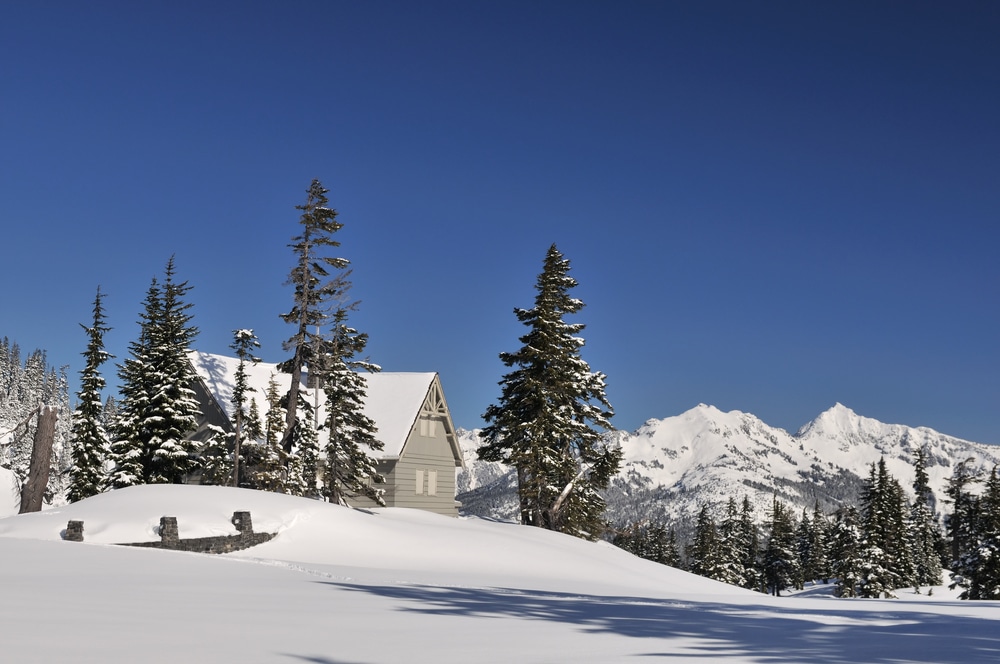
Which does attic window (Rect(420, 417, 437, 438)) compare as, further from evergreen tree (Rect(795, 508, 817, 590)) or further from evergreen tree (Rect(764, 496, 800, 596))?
evergreen tree (Rect(795, 508, 817, 590))

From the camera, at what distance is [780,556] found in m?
92.5

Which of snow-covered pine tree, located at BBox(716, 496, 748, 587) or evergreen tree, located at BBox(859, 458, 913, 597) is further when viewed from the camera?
snow-covered pine tree, located at BBox(716, 496, 748, 587)

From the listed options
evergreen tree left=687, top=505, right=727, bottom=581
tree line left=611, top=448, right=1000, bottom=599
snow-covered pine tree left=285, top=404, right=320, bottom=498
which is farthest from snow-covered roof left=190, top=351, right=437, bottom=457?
evergreen tree left=687, top=505, right=727, bottom=581

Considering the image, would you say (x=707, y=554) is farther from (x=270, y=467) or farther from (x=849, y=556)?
(x=270, y=467)

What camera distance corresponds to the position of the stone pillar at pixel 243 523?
922 inches

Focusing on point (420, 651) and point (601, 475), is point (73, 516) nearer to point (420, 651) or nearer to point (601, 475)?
point (420, 651)

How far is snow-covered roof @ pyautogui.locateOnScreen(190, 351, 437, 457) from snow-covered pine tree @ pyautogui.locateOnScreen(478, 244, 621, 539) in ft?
17.5

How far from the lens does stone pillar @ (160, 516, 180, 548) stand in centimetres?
2141

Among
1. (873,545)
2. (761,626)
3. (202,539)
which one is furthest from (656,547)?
(761,626)

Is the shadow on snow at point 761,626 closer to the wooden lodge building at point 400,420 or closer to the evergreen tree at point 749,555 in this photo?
the wooden lodge building at point 400,420

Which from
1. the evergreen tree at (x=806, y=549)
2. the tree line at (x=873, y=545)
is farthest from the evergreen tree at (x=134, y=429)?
the evergreen tree at (x=806, y=549)

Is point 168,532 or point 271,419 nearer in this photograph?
point 168,532

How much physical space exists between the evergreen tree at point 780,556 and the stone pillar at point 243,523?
78.8 m

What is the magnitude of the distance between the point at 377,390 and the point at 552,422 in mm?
14324
